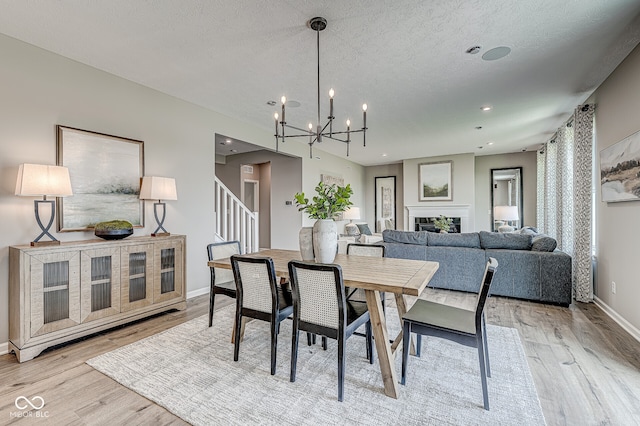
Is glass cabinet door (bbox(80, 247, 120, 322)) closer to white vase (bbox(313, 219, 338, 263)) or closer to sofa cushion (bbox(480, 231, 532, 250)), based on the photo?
white vase (bbox(313, 219, 338, 263))

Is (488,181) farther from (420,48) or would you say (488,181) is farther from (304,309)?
(304,309)

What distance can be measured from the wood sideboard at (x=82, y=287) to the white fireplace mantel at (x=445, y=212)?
22.2 feet

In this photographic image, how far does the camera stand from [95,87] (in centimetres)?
307

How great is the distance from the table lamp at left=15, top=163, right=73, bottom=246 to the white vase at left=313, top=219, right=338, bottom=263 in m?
2.22

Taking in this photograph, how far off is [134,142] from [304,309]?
9.37 feet

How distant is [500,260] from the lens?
3.98m

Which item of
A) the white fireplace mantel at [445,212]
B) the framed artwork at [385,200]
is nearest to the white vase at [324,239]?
the white fireplace mantel at [445,212]

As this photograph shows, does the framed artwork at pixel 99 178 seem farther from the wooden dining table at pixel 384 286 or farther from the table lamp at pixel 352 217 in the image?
the table lamp at pixel 352 217

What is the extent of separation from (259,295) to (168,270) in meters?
1.70

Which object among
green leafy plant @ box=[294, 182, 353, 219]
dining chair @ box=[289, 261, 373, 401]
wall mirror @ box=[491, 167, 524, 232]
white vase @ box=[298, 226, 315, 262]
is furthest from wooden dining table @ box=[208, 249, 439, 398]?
wall mirror @ box=[491, 167, 524, 232]

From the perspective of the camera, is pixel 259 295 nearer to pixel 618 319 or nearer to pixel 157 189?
pixel 157 189

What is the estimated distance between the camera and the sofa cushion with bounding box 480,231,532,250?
3.95 meters

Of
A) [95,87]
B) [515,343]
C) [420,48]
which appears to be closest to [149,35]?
[95,87]

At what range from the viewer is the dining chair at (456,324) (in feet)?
5.73
